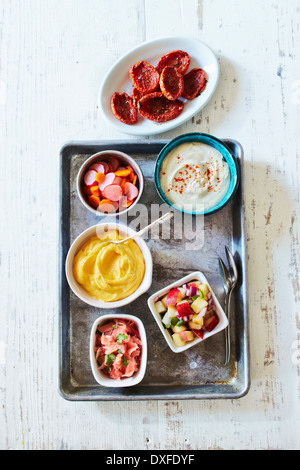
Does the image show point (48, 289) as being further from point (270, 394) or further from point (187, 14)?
point (187, 14)

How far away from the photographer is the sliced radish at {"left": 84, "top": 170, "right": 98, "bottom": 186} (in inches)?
85.7

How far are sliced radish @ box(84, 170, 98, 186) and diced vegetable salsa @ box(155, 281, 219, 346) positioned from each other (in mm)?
642

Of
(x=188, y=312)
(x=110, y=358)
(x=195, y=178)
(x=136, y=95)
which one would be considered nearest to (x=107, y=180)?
(x=195, y=178)

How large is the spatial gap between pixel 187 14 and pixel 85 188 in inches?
44.9

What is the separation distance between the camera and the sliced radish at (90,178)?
7.14 feet

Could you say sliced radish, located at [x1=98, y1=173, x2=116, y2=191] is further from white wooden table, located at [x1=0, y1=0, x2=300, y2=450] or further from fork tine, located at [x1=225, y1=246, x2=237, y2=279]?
fork tine, located at [x1=225, y1=246, x2=237, y2=279]

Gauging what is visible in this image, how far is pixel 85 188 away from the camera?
2199mm

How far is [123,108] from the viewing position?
7.75ft

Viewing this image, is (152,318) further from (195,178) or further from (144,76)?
(144,76)

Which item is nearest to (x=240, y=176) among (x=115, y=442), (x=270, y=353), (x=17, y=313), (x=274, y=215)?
(x=274, y=215)

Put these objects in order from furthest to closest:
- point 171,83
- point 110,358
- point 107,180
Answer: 1. point 171,83
2. point 107,180
3. point 110,358

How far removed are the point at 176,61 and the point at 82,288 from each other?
1271 millimetres

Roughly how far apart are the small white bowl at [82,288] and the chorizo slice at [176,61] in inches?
34.9

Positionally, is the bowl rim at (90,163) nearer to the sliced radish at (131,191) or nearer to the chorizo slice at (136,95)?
the sliced radish at (131,191)
